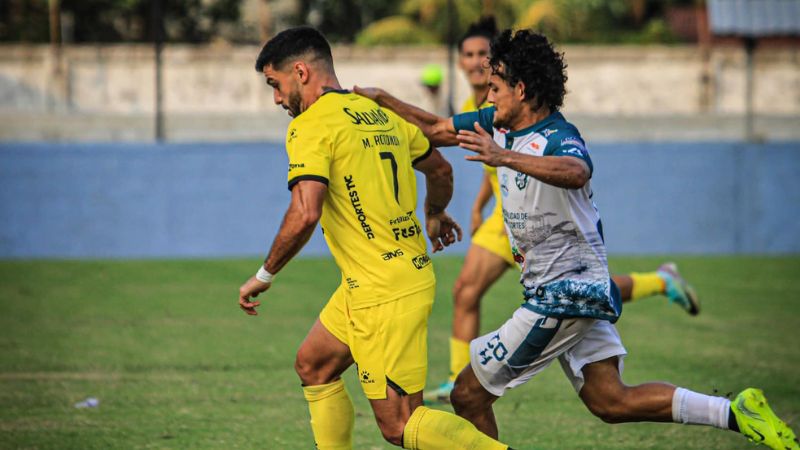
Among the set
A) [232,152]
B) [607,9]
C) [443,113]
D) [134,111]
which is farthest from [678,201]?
[607,9]

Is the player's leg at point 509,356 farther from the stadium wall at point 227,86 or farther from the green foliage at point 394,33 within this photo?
the green foliage at point 394,33

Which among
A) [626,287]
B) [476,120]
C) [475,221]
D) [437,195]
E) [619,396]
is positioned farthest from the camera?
[626,287]

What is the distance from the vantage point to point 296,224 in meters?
4.52

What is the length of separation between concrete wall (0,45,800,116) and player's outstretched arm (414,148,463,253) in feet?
51.0

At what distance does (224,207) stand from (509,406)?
27.6 ft

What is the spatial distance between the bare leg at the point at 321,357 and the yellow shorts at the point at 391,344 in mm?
180

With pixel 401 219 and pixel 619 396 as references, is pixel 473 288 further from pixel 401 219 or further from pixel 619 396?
pixel 401 219

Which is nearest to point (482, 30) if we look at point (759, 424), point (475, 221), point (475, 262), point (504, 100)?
point (475, 221)

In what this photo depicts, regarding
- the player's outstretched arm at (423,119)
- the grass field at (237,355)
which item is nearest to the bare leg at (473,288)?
the grass field at (237,355)

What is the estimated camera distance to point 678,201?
15.3 m

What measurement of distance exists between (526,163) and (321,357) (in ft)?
4.33

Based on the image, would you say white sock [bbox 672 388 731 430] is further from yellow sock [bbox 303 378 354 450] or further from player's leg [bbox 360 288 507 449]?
yellow sock [bbox 303 378 354 450]

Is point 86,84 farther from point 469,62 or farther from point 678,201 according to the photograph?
point 469,62

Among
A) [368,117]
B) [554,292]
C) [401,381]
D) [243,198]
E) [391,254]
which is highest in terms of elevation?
[368,117]
